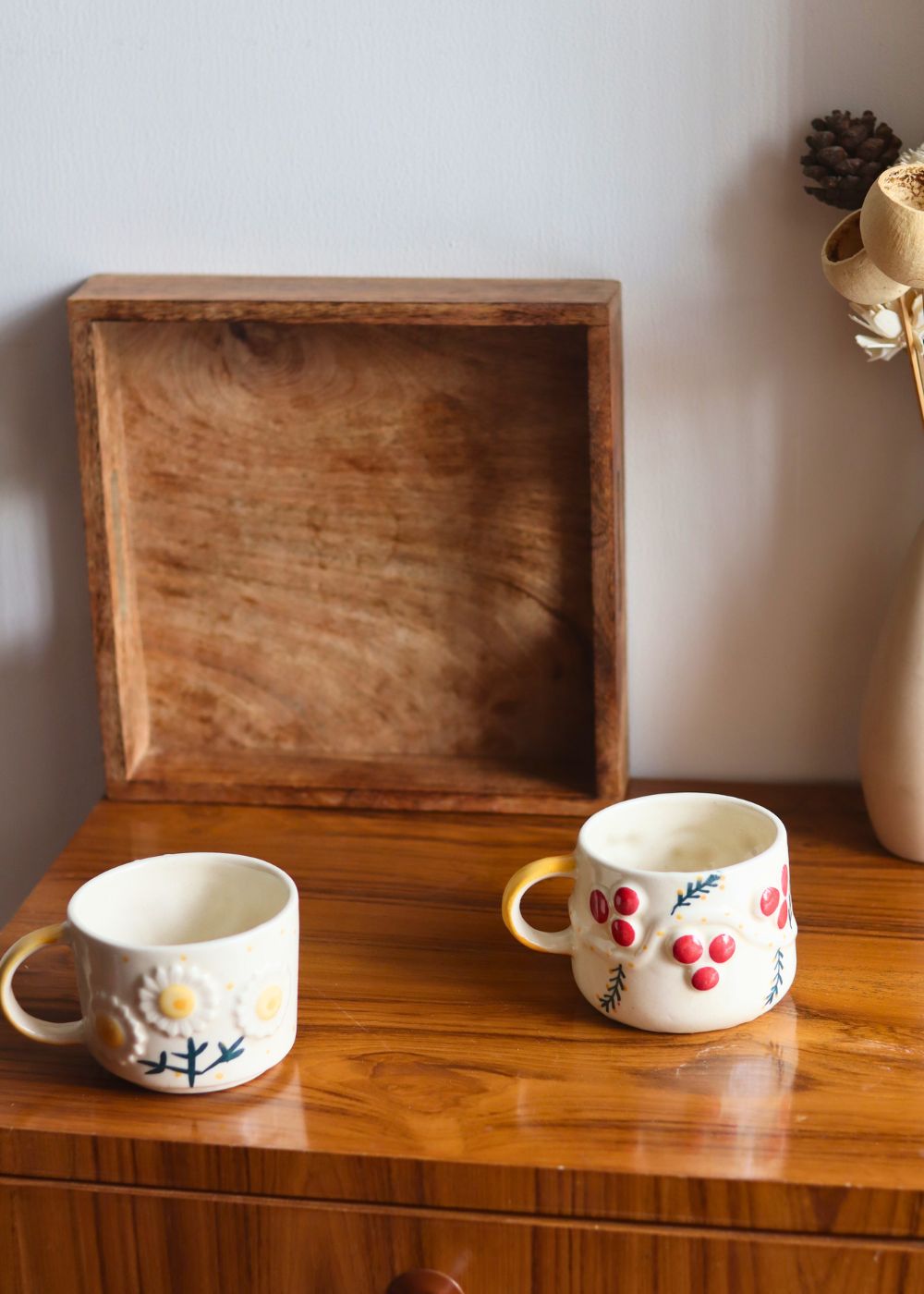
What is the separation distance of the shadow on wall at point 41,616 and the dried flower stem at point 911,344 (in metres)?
0.54

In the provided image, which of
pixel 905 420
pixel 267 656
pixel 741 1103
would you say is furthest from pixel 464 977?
pixel 905 420

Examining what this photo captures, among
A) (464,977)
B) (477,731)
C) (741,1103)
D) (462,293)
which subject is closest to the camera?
(741,1103)

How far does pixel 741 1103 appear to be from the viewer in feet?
2.07

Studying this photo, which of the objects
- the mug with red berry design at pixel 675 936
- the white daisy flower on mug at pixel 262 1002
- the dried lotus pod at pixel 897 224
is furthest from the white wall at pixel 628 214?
the white daisy flower on mug at pixel 262 1002

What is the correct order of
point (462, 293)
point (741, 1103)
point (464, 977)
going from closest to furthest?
point (741, 1103), point (464, 977), point (462, 293)

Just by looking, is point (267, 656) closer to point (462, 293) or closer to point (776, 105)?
point (462, 293)

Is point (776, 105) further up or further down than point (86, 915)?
further up

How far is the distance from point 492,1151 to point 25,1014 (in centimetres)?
24

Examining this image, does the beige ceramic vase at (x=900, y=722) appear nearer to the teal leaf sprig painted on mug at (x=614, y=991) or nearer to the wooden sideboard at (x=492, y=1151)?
the wooden sideboard at (x=492, y=1151)

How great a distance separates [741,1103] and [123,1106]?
29cm

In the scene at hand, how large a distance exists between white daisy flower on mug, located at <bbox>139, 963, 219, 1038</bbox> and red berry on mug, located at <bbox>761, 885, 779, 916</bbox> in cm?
26

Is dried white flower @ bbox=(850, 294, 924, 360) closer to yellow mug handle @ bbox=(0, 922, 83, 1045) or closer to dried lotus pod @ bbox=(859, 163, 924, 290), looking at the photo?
dried lotus pod @ bbox=(859, 163, 924, 290)

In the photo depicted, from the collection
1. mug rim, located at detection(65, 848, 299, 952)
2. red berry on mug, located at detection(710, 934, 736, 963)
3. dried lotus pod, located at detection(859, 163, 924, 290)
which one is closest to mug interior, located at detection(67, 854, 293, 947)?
mug rim, located at detection(65, 848, 299, 952)

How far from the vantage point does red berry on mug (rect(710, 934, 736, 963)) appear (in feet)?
2.16
